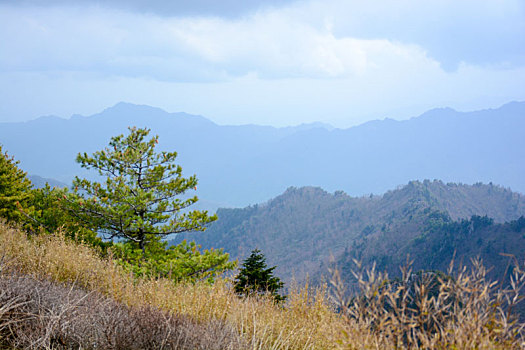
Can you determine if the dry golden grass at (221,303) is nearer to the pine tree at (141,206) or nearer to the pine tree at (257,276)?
the pine tree at (257,276)

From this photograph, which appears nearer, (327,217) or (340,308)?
(340,308)

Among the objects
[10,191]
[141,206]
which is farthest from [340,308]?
[10,191]

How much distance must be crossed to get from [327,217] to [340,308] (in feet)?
594

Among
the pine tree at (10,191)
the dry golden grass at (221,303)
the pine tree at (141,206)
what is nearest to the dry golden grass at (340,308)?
the dry golden grass at (221,303)

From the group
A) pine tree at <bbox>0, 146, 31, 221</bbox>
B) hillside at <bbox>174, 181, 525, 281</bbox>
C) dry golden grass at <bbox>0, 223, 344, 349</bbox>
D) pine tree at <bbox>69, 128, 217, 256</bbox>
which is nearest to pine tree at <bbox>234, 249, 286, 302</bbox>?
pine tree at <bbox>69, 128, 217, 256</bbox>

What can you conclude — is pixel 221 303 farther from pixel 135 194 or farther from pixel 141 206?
pixel 135 194

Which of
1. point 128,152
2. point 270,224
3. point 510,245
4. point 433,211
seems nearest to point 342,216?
point 270,224

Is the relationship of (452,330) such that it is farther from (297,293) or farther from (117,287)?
(117,287)

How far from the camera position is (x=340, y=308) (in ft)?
9.88

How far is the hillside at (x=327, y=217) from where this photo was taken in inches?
6220

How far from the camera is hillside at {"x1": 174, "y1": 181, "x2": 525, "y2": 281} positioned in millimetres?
158000

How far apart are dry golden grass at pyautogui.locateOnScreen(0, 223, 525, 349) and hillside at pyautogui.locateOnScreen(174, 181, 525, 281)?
141822 mm

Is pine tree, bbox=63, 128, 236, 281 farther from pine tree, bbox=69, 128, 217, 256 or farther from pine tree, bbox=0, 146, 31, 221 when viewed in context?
pine tree, bbox=0, 146, 31, 221

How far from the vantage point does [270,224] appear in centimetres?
18388
